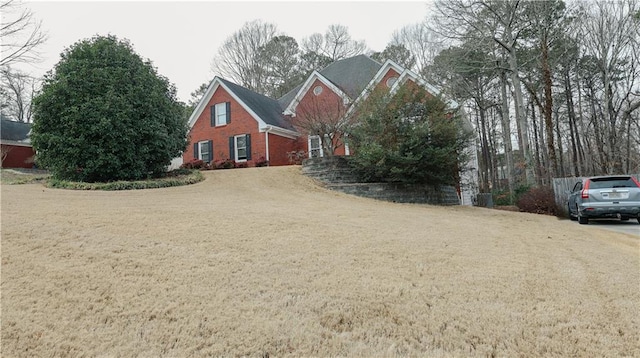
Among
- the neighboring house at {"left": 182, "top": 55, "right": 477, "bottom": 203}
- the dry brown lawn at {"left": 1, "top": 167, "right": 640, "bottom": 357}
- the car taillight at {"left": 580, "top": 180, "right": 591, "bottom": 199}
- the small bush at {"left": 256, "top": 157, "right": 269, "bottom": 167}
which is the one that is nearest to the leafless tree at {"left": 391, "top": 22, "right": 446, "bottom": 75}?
the neighboring house at {"left": 182, "top": 55, "right": 477, "bottom": 203}

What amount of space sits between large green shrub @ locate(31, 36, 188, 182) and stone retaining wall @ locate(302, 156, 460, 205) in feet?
19.0

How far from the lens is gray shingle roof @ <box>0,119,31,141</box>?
989 inches

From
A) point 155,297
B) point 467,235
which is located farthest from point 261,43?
point 155,297

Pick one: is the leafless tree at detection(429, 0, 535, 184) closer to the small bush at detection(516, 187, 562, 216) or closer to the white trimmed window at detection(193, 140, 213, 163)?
the small bush at detection(516, 187, 562, 216)

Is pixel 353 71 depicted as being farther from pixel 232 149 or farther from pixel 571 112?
pixel 571 112

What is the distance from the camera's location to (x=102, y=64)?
449 inches

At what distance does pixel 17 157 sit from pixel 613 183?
34756 millimetres

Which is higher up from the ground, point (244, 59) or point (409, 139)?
point (244, 59)

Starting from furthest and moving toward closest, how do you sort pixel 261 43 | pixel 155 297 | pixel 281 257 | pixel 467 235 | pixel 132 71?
pixel 261 43 → pixel 132 71 → pixel 467 235 → pixel 281 257 → pixel 155 297

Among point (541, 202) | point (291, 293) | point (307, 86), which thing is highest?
point (307, 86)

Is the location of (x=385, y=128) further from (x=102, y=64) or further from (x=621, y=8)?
(x=621, y=8)

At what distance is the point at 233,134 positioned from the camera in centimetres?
2031

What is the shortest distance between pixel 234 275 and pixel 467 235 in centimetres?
420

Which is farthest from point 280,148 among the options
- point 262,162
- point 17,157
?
point 17,157
